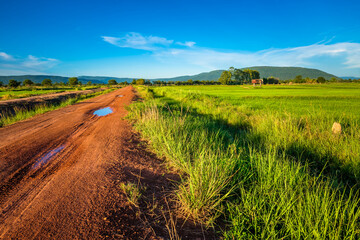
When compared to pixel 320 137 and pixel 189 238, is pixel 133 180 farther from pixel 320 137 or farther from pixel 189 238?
pixel 320 137

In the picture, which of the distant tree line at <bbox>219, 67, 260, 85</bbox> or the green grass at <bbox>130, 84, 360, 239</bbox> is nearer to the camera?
the green grass at <bbox>130, 84, 360, 239</bbox>

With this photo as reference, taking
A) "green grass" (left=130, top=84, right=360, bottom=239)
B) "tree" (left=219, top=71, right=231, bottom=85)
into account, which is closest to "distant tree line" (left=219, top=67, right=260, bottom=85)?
"tree" (left=219, top=71, right=231, bottom=85)

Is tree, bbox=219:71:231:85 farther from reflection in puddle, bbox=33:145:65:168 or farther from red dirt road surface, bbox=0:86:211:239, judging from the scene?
reflection in puddle, bbox=33:145:65:168

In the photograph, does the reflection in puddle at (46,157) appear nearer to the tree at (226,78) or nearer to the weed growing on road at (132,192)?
the weed growing on road at (132,192)

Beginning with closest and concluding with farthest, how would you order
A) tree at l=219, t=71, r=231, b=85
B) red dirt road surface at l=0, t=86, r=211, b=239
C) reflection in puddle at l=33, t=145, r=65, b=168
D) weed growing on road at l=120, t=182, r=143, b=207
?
1. red dirt road surface at l=0, t=86, r=211, b=239
2. weed growing on road at l=120, t=182, r=143, b=207
3. reflection in puddle at l=33, t=145, r=65, b=168
4. tree at l=219, t=71, r=231, b=85

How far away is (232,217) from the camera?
246 centimetres

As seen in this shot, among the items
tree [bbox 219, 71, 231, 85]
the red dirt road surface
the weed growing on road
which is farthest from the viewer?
tree [bbox 219, 71, 231, 85]

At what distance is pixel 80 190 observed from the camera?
2.89m

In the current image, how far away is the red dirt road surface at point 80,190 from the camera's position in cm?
215

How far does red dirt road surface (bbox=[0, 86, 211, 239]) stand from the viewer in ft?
7.05

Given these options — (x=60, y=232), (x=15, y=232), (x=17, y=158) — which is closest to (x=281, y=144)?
(x=60, y=232)

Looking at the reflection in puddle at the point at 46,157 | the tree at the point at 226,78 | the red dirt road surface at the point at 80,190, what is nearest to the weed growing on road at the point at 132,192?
the red dirt road surface at the point at 80,190

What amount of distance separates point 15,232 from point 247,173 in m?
3.65

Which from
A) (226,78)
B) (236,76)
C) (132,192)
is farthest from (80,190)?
(236,76)
